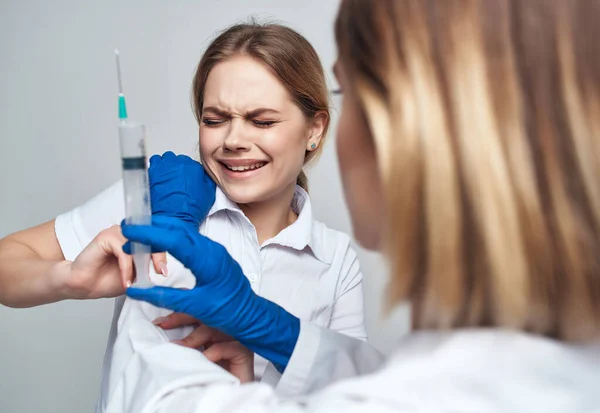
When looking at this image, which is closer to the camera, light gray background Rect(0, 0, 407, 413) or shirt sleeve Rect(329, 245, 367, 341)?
shirt sleeve Rect(329, 245, 367, 341)

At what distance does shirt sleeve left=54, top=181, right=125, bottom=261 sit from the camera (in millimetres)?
1392

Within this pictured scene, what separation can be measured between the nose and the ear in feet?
0.81

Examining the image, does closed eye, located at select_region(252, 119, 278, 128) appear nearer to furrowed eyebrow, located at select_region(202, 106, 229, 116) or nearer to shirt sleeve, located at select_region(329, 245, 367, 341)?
furrowed eyebrow, located at select_region(202, 106, 229, 116)

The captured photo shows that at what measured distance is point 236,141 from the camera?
1.40 meters

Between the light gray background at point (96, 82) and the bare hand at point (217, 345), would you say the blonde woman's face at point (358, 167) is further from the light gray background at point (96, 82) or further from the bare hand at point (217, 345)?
the light gray background at point (96, 82)

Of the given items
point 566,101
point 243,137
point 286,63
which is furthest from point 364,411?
point 286,63

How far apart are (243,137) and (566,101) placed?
0.85 meters

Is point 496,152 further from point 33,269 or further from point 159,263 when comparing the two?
point 33,269

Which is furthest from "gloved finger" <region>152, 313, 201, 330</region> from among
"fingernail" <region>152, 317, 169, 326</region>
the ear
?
the ear

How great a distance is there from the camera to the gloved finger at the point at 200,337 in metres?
1.25

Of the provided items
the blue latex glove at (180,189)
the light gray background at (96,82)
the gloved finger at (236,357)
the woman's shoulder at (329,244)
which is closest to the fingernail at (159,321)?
the gloved finger at (236,357)

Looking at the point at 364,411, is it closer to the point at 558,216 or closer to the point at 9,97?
the point at 558,216

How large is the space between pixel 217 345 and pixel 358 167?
0.60 metres

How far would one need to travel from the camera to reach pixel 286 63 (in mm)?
1493
